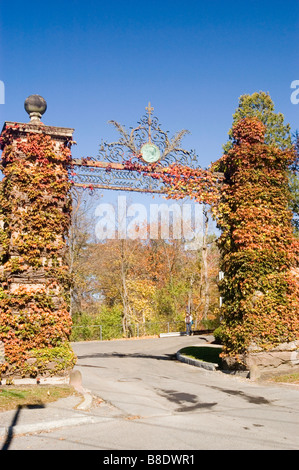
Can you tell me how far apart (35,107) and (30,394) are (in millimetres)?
6740

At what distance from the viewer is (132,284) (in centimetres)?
3462

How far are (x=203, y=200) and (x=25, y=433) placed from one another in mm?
8234

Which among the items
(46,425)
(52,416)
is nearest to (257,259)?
(52,416)

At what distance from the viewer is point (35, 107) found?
10516 millimetres

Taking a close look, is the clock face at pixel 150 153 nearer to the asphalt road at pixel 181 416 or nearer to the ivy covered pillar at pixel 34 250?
the ivy covered pillar at pixel 34 250

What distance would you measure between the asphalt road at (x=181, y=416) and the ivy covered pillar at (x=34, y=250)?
5.37 feet

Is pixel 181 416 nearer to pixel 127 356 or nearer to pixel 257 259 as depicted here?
pixel 257 259

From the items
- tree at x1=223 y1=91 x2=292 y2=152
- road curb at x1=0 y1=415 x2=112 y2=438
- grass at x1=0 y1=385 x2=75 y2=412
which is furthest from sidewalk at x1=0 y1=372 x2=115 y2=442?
tree at x1=223 y1=91 x2=292 y2=152

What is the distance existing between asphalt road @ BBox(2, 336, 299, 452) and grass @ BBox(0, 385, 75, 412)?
81 cm

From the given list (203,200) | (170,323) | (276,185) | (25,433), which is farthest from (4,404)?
(170,323)

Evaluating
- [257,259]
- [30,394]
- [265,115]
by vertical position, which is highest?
[265,115]

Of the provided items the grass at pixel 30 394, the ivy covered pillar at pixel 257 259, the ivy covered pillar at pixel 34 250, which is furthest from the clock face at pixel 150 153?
the grass at pixel 30 394

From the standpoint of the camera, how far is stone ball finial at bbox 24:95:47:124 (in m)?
10.5
